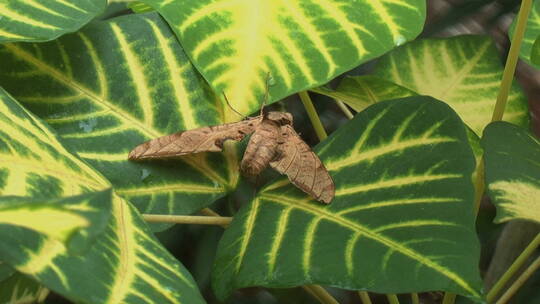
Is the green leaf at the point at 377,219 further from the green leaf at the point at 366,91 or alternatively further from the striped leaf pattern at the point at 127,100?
the green leaf at the point at 366,91

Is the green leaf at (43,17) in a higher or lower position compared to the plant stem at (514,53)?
higher

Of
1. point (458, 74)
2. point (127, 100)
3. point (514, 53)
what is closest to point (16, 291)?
point (127, 100)

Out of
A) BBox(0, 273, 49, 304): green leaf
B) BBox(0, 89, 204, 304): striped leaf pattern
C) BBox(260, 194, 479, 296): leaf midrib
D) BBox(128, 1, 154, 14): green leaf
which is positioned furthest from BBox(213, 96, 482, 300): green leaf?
BBox(128, 1, 154, 14): green leaf

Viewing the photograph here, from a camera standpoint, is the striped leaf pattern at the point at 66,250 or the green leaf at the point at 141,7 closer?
the striped leaf pattern at the point at 66,250

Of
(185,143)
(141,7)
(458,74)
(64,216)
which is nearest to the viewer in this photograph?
(64,216)

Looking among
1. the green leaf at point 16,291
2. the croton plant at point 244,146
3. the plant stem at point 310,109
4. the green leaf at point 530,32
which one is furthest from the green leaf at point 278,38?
the green leaf at point 16,291

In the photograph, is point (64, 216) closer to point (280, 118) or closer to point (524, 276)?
point (280, 118)
